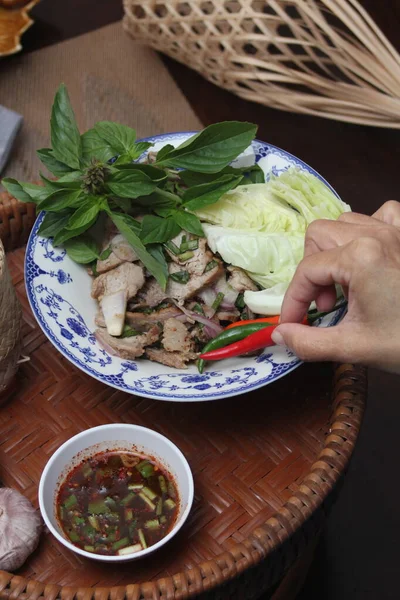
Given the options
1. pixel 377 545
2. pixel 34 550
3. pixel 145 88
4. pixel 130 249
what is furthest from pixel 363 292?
pixel 145 88

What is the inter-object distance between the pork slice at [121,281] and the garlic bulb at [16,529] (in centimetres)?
Result: 57

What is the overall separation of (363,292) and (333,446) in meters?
0.49

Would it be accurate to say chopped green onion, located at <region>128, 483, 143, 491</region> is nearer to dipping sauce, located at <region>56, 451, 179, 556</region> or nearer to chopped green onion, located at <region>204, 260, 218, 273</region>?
dipping sauce, located at <region>56, 451, 179, 556</region>

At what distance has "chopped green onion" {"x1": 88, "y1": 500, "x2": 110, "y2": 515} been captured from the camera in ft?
5.42

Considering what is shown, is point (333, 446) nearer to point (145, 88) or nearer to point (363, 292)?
point (363, 292)

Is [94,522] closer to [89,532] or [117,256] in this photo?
[89,532]

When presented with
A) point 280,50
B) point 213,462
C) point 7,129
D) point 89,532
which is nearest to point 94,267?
point 213,462

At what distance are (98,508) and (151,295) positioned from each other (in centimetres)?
60

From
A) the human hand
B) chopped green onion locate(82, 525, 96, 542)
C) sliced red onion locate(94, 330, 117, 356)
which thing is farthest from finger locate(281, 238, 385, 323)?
chopped green onion locate(82, 525, 96, 542)

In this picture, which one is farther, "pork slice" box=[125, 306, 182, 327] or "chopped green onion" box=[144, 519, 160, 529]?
"pork slice" box=[125, 306, 182, 327]

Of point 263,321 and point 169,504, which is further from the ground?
point 263,321

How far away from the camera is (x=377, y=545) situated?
90.5 inches

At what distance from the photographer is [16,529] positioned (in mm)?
1611

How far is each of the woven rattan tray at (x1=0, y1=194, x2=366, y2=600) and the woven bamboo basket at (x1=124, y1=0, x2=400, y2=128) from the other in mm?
1306
